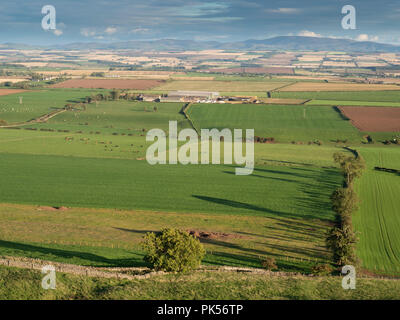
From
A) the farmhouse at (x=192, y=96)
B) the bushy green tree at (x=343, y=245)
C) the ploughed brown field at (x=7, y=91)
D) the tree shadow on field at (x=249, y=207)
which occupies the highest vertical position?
the ploughed brown field at (x=7, y=91)

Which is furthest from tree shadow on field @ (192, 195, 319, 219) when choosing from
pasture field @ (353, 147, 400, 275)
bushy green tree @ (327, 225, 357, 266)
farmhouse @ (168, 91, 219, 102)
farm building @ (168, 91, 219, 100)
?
farm building @ (168, 91, 219, 100)

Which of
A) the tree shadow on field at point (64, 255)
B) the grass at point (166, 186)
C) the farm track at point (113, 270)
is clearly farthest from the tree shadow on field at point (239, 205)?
Result: the tree shadow on field at point (64, 255)

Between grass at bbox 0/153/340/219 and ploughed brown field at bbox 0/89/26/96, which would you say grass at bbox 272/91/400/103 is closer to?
grass at bbox 0/153/340/219

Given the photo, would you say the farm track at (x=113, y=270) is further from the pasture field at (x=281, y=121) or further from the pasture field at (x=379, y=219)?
the pasture field at (x=281, y=121)

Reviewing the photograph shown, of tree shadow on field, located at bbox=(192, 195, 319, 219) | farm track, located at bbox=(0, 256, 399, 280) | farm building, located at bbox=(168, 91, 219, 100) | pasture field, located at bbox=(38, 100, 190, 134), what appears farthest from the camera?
farm building, located at bbox=(168, 91, 219, 100)

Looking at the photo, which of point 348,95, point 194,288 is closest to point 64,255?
point 194,288
